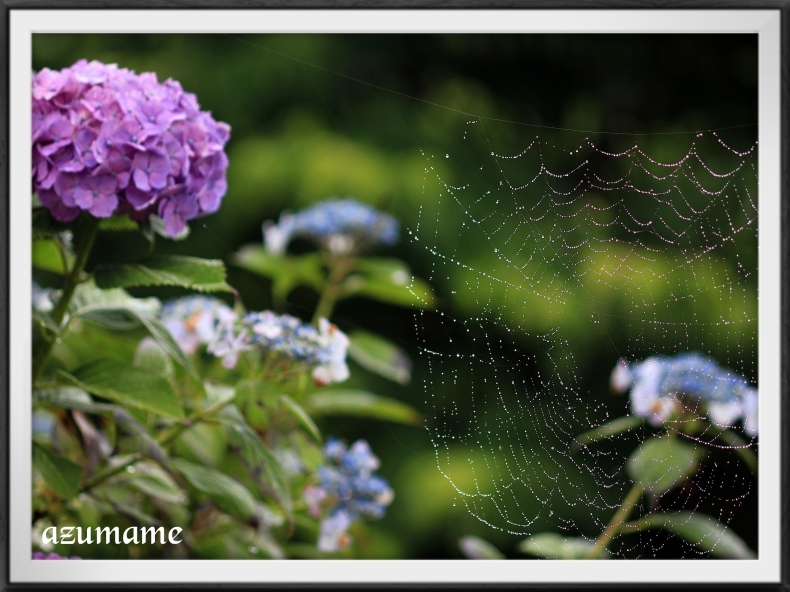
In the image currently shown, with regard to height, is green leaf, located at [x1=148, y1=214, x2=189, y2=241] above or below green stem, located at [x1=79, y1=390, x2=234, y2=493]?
above

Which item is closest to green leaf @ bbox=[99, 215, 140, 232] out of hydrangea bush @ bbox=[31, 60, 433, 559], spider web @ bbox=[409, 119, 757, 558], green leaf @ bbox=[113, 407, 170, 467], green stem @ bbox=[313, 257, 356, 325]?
hydrangea bush @ bbox=[31, 60, 433, 559]

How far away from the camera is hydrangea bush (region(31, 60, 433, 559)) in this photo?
29.4 inches

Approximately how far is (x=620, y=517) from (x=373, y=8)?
2.79 ft

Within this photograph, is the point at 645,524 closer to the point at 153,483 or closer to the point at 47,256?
the point at 153,483

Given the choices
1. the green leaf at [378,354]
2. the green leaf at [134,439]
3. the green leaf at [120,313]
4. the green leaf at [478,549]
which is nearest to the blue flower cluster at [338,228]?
the green leaf at [378,354]

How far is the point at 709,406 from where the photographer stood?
3.20ft

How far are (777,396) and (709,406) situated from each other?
10 centimetres

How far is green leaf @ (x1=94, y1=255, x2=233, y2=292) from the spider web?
1.42 feet

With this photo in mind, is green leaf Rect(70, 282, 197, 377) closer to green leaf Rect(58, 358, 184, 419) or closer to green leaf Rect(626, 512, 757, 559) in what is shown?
green leaf Rect(58, 358, 184, 419)

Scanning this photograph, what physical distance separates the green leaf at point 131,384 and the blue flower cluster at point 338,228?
364 millimetres

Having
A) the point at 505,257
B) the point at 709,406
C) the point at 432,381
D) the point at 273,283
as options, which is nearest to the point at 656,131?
the point at 505,257

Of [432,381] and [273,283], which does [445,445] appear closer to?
[432,381]

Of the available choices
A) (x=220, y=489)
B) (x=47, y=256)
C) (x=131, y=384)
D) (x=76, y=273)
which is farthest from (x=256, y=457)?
(x=47, y=256)

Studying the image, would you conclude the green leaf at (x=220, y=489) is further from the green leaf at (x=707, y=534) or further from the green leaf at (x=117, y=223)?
the green leaf at (x=707, y=534)
